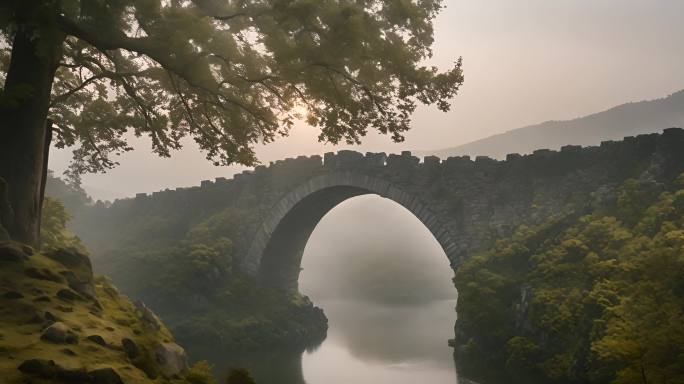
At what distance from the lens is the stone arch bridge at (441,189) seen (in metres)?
18.7

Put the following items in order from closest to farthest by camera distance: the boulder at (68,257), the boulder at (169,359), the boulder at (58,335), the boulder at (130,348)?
the boulder at (58,335)
the boulder at (130,348)
the boulder at (169,359)
the boulder at (68,257)

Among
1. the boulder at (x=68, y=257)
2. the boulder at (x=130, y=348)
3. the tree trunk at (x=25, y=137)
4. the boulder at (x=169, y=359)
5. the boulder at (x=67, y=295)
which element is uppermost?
the tree trunk at (x=25, y=137)

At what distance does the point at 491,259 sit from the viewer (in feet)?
63.3

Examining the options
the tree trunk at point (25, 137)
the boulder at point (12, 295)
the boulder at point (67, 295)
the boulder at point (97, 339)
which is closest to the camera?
the boulder at point (97, 339)

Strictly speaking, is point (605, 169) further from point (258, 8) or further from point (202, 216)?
point (202, 216)

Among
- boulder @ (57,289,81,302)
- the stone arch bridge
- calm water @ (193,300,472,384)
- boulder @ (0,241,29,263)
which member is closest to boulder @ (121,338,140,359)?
boulder @ (57,289,81,302)

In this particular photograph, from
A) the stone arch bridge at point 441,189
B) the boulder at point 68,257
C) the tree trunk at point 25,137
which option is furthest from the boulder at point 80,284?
the stone arch bridge at point 441,189

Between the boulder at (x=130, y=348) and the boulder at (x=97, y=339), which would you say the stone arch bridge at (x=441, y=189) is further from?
the boulder at (x=97, y=339)

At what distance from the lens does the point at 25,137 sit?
9172 millimetres

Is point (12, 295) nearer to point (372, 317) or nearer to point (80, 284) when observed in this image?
point (80, 284)

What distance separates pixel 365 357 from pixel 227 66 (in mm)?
16042

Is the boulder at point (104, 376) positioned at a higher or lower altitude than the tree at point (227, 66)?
lower

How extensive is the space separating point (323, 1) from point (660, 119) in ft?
389

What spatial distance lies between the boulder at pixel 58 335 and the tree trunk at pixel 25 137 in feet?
9.86
